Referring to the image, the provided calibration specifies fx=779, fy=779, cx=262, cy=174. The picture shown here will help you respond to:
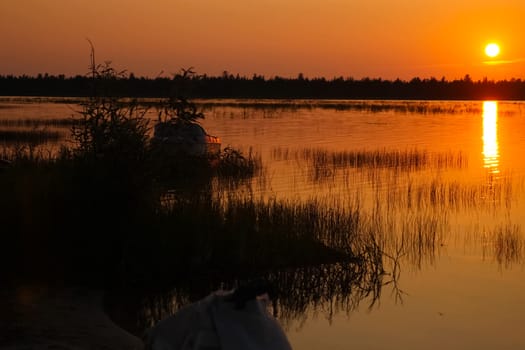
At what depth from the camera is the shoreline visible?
7293mm

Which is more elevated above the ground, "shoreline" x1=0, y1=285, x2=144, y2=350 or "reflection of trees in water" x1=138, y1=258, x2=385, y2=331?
"shoreline" x1=0, y1=285, x2=144, y2=350

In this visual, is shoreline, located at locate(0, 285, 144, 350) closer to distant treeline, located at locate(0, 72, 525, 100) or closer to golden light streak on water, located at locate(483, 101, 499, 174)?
golden light streak on water, located at locate(483, 101, 499, 174)

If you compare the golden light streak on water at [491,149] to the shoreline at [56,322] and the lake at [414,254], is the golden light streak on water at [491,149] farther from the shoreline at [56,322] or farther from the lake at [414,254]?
the shoreline at [56,322]

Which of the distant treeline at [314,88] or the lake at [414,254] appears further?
the distant treeline at [314,88]

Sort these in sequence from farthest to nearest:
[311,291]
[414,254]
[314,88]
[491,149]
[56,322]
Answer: [314,88]
[491,149]
[414,254]
[311,291]
[56,322]

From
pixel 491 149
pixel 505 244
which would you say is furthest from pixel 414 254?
pixel 491 149

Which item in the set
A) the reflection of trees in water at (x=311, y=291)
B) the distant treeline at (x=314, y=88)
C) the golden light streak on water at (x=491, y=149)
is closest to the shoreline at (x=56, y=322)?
the reflection of trees in water at (x=311, y=291)

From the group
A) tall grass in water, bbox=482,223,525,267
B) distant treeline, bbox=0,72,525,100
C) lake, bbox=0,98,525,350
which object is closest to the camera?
lake, bbox=0,98,525,350

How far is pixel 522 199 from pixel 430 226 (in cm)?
546

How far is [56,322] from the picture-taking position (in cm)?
800

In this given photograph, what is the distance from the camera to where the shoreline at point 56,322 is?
23.9 ft

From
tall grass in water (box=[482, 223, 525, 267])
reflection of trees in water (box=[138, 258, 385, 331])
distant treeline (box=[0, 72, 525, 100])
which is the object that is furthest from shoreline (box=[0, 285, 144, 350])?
distant treeline (box=[0, 72, 525, 100])

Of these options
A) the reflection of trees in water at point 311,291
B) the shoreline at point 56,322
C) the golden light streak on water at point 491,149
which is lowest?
the reflection of trees in water at point 311,291

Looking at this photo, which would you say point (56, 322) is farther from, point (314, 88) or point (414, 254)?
point (314, 88)
